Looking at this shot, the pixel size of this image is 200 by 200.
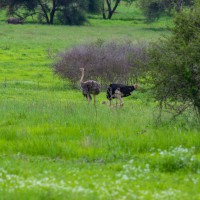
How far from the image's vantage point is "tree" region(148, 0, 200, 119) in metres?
13.5

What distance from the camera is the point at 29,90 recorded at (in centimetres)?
2738

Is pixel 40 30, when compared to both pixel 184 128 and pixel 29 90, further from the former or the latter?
pixel 184 128

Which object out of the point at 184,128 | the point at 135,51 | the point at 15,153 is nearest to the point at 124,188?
the point at 15,153

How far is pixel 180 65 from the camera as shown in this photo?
13.4 meters

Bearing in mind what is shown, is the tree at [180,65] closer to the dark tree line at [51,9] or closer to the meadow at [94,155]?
the meadow at [94,155]

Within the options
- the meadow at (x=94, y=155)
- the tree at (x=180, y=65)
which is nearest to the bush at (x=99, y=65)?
the meadow at (x=94, y=155)

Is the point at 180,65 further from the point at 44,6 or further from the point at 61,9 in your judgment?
the point at 44,6

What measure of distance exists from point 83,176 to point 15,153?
259cm

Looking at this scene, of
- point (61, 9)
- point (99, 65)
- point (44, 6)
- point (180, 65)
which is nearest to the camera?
point (180, 65)

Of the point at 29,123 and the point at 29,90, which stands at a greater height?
the point at 29,123

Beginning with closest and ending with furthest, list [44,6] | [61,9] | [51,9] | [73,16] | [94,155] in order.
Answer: [94,155], [73,16], [61,9], [44,6], [51,9]

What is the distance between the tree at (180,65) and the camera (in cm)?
1347

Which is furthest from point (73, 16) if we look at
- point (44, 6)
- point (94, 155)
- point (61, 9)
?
point (94, 155)

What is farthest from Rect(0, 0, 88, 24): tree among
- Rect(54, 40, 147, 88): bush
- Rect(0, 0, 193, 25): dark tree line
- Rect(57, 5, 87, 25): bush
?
Rect(54, 40, 147, 88): bush
